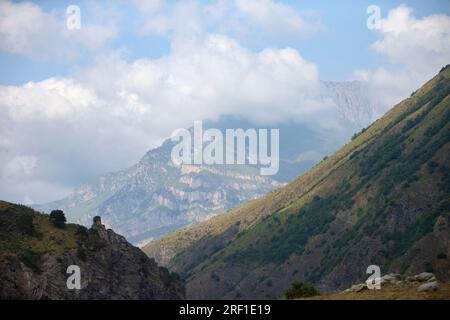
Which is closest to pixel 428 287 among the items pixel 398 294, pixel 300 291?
pixel 398 294

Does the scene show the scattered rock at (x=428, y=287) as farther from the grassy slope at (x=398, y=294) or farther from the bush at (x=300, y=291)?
the bush at (x=300, y=291)

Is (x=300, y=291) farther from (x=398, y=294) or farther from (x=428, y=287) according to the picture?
(x=428, y=287)

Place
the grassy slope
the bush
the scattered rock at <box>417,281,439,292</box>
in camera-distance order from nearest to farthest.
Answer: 1. the grassy slope
2. the scattered rock at <box>417,281,439,292</box>
3. the bush

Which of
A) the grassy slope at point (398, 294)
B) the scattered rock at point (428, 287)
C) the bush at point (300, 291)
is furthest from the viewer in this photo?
the bush at point (300, 291)

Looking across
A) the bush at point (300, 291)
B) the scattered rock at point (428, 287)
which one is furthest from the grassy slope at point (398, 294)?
the bush at point (300, 291)

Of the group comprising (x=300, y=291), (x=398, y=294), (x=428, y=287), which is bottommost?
(x=398, y=294)

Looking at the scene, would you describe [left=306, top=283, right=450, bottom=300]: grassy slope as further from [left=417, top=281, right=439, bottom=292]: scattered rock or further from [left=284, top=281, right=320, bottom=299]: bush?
[left=284, top=281, right=320, bottom=299]: bush

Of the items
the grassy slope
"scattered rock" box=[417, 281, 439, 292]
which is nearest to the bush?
the grassy slope

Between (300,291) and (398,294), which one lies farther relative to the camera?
(300,291)

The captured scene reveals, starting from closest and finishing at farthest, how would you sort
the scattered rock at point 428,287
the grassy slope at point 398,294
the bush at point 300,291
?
the grassy slope at point 398,294 < the scattered rock at point 428,287 < the bush at point 300,291

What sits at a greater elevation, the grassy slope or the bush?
the bush

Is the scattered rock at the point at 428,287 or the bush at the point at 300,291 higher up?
the bush at the point at 300,291
